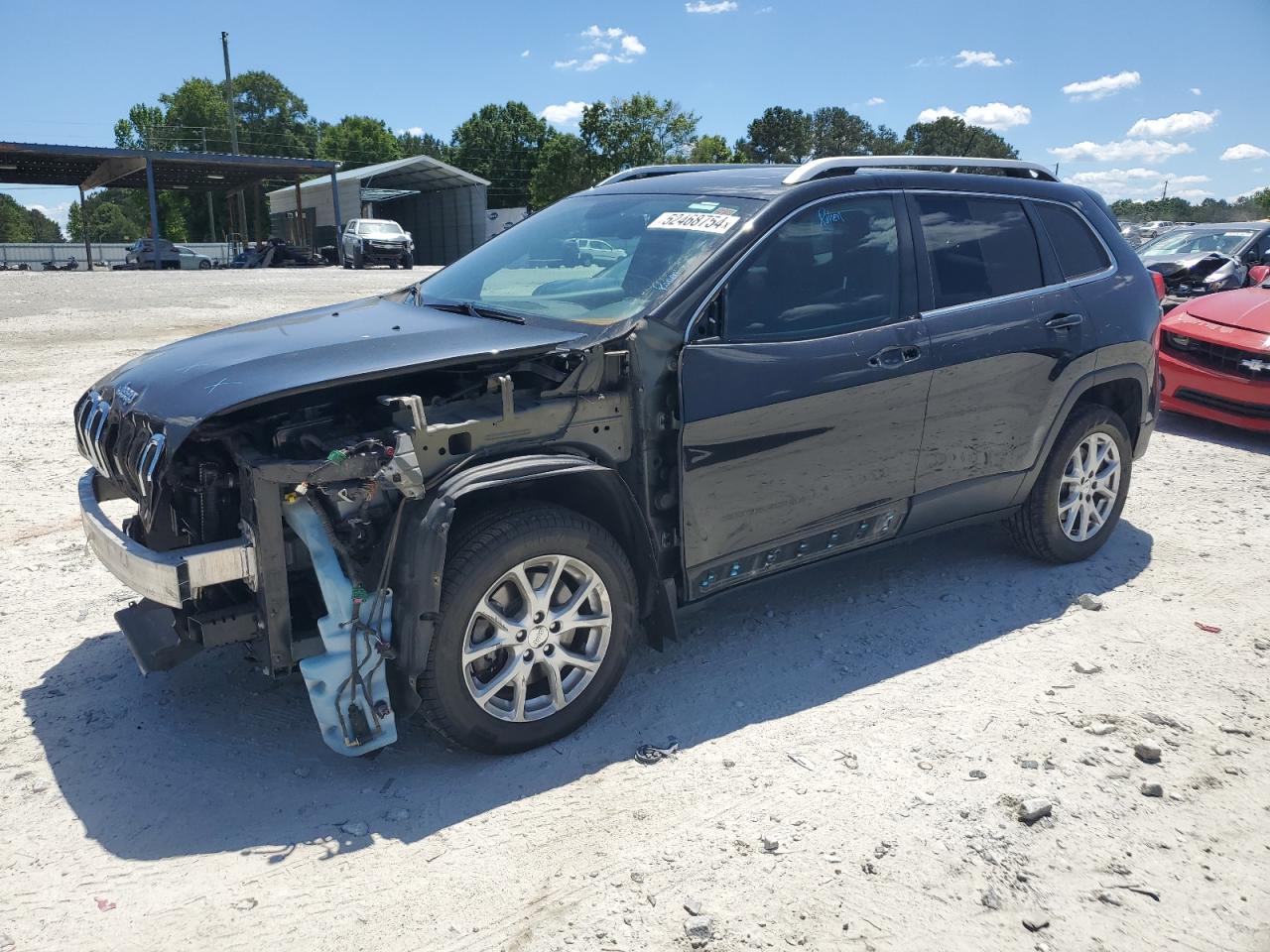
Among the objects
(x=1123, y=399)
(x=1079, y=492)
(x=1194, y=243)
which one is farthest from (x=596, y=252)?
(x=1194, y=243)

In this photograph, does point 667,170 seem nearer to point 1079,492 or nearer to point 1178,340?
point 1079,492

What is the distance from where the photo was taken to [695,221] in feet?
12.5

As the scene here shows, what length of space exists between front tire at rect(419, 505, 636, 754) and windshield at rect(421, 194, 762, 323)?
0.89 metres

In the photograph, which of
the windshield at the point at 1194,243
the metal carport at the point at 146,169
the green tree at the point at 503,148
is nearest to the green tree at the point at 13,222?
the green tree at the point at 503,148

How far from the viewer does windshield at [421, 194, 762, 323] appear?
3617mm

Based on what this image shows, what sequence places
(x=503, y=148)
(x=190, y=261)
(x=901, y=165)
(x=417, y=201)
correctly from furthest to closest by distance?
1. (x=503, y=148)
2. (x=417, y=201)
3. (x=190, y=261)
4. (x=901, y=165)

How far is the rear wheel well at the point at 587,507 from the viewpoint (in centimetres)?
315

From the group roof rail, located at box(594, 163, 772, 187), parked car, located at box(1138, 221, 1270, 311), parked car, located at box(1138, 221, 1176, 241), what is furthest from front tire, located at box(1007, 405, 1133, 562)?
A: parked car, located at box(1138, 221, 1176, 241)

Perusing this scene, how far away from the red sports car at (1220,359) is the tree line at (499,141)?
49.5m

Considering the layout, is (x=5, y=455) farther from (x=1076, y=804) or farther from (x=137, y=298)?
(x=137, y=298)

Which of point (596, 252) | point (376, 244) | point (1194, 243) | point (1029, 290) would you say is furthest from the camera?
point (376, 244)

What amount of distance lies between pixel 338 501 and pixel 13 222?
360 feet

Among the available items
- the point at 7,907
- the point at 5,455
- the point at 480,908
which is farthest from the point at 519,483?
the point at 5,455

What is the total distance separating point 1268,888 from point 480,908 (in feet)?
7.32
